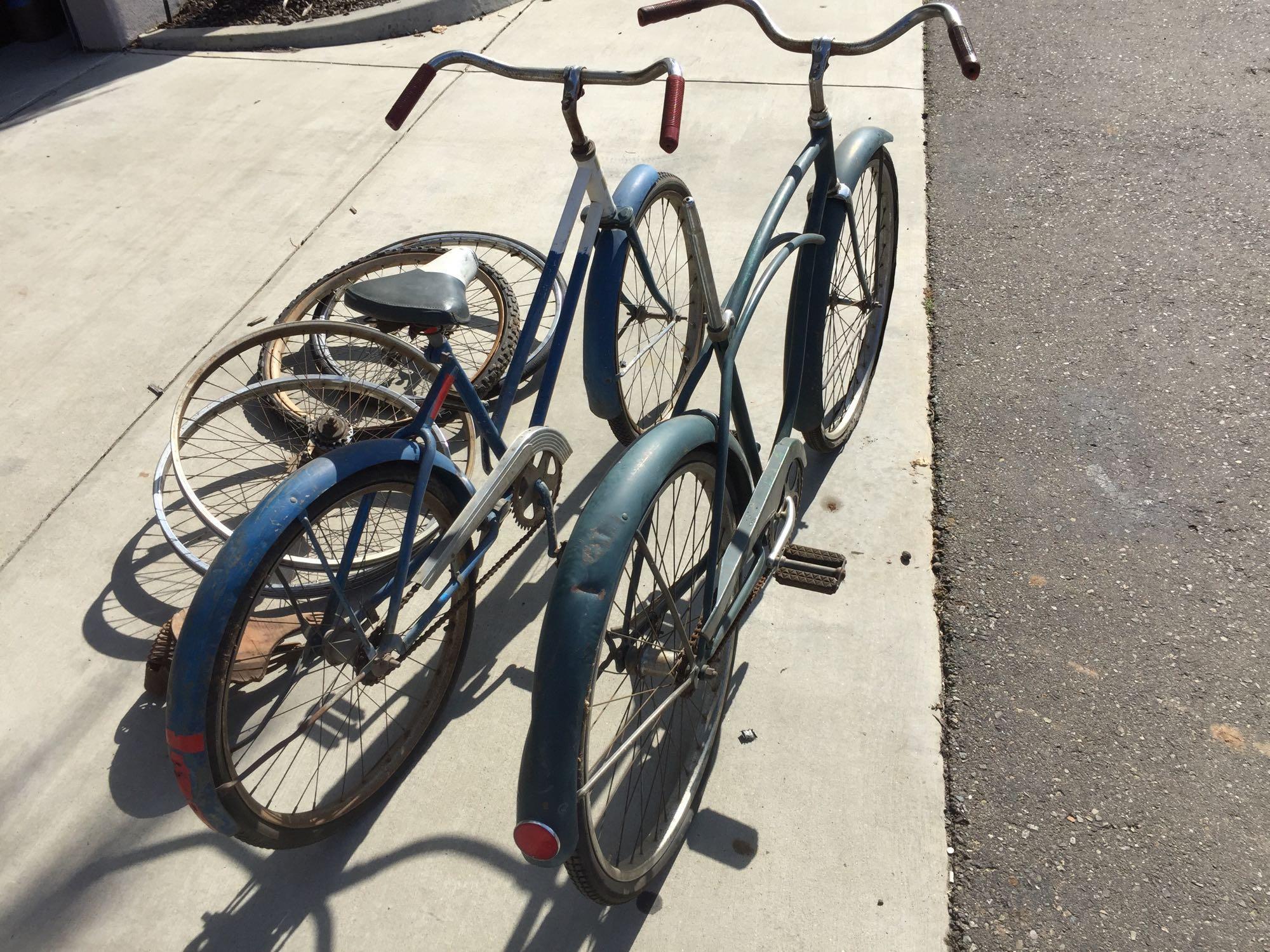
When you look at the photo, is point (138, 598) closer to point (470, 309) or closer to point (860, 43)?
point (470, 309)

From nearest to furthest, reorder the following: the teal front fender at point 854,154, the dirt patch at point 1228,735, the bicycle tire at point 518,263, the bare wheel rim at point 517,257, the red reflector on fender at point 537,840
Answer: the red reflector on fender at point 537,840 → the dirt patch at point 1228,735 → the teal front fender at point 854,154 → the bicycle tire at point 518,263 → the bare wheel rim at point 517,257

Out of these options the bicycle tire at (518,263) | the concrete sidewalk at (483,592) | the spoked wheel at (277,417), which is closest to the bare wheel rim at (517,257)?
the bicycle tire at (518,263)

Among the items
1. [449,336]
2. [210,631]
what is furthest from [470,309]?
[210,631]

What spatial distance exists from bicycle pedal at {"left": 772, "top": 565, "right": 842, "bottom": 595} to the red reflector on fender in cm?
103

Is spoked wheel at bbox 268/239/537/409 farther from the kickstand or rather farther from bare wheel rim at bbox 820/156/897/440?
bare wheel rim at bbox 820/156/897/440

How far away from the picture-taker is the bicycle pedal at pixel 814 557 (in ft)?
8.70

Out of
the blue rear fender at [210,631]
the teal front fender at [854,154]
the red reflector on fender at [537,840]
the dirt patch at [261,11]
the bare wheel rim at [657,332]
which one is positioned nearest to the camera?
the red reflector on fender at [537,840]

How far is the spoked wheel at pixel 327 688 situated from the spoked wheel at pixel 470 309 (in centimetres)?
76

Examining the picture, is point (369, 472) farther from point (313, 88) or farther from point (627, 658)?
point (313, 88)

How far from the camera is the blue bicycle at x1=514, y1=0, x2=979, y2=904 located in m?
1.80

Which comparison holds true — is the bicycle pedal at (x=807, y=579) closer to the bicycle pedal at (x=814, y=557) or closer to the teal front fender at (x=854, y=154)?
the bicycle pedal at (x=814, y=557)

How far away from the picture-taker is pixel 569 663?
1788mm

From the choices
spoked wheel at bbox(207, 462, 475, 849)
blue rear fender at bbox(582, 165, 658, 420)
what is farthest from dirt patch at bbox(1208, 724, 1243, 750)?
spoked wheel at bbox(207, 462, 475, 849)

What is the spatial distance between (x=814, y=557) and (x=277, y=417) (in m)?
2.03
